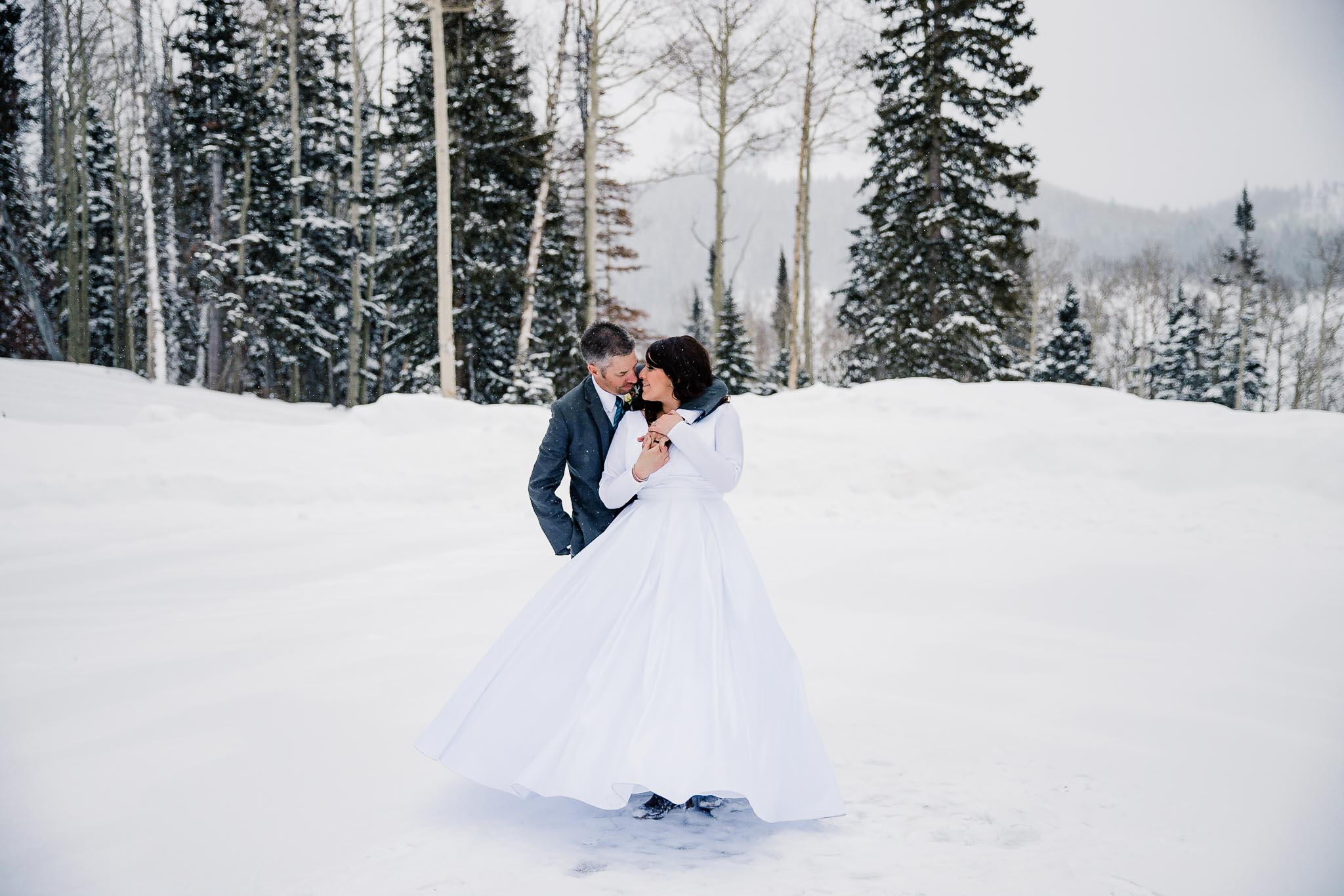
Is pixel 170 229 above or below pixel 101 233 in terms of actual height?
below

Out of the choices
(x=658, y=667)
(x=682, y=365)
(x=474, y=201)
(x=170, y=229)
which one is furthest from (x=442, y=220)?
(x=170, y=229)

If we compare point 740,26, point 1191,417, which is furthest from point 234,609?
point 740,26

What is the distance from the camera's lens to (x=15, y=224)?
83.1 ft

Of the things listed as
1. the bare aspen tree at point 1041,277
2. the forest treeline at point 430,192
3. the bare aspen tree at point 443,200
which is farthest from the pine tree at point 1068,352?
the bare aspen tree at point 443,200

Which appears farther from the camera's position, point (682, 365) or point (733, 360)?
point (733, 360)

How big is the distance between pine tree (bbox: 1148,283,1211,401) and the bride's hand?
4600cm

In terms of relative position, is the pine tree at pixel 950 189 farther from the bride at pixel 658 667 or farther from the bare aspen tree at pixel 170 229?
the bare aspen tree at pixel 170 229

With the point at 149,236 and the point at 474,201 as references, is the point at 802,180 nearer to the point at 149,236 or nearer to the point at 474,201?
the point at 474,201

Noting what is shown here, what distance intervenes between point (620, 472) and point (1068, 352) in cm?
3903

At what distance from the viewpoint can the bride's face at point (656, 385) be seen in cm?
316

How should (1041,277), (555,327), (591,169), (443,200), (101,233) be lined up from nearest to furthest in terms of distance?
1. (443,200)
2. (591,169)
3. (555,327)
4. (101,233)
5. (1041,277)

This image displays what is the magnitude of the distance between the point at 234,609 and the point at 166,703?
2026 mm

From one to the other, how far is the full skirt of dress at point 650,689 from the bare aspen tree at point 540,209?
15716mm

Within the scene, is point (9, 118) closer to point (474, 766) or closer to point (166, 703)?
point (166, 703)
